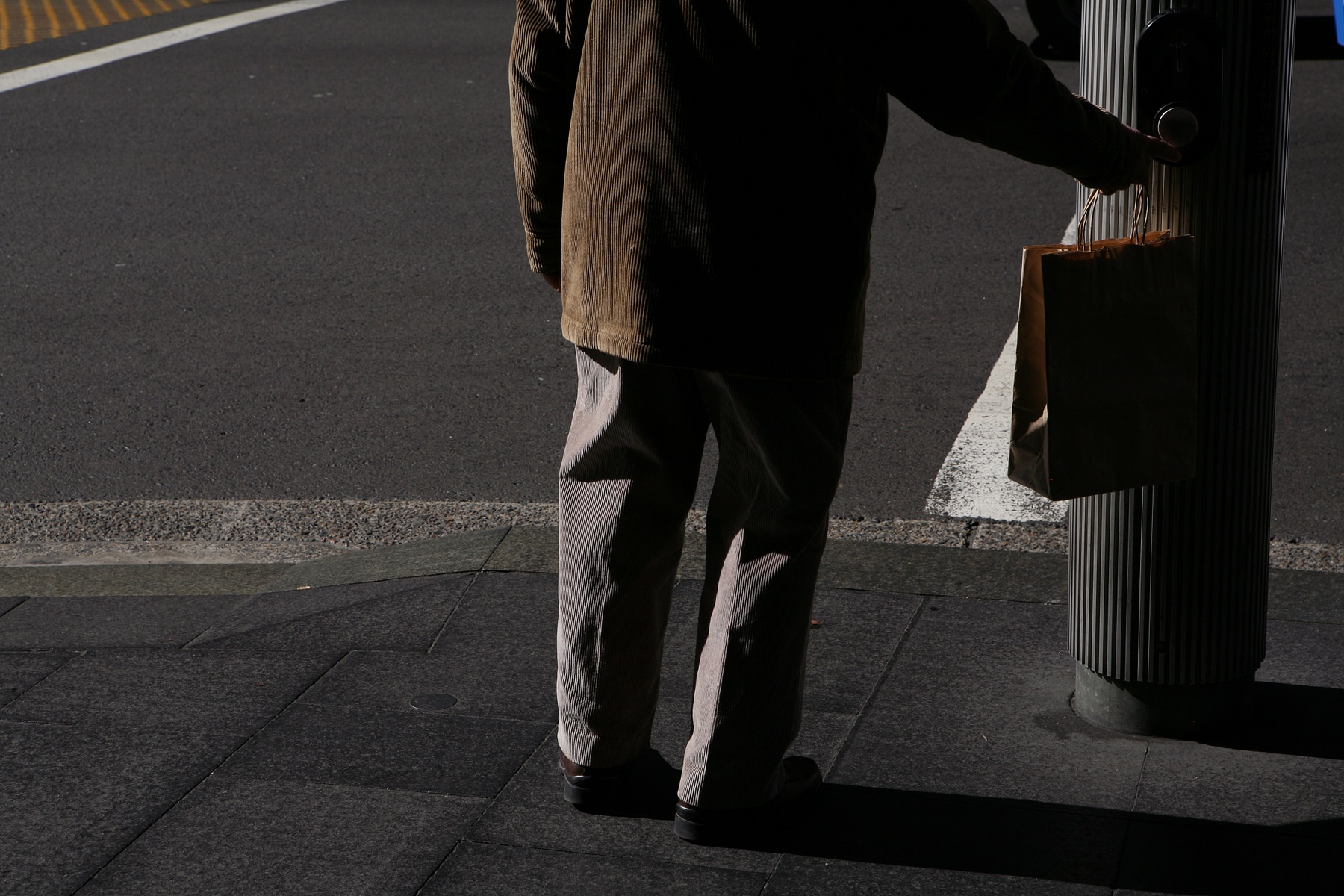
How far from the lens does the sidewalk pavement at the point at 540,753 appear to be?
99.0 inches

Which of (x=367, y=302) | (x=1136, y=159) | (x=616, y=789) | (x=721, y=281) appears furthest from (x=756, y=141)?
(x=367, y=302)

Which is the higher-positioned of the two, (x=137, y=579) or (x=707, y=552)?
(x=707, y=552)

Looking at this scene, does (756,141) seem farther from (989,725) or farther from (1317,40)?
(1317,40)

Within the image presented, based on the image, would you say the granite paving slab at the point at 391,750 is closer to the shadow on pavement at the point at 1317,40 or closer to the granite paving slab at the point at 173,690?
the granite paving slab at the point at 173,690

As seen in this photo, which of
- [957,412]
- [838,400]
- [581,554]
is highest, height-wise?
[838,400]

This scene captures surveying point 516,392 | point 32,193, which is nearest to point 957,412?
point 516,392

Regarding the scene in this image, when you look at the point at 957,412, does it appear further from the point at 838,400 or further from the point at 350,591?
the point at 838,400

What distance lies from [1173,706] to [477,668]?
137cm

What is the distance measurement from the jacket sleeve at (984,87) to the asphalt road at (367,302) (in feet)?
7.05

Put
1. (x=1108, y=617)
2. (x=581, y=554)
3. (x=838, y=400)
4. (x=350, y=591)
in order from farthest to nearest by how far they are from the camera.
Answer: (x=350, y=591)
(x=1108, y=617)
(x=581, y=554)
(x=838, y=400)

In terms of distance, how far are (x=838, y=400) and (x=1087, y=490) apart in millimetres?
420

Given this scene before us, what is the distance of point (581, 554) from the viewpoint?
262 centimetres

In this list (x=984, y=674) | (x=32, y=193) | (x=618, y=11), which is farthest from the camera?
(x=32, y=193)

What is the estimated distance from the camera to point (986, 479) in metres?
4.52
